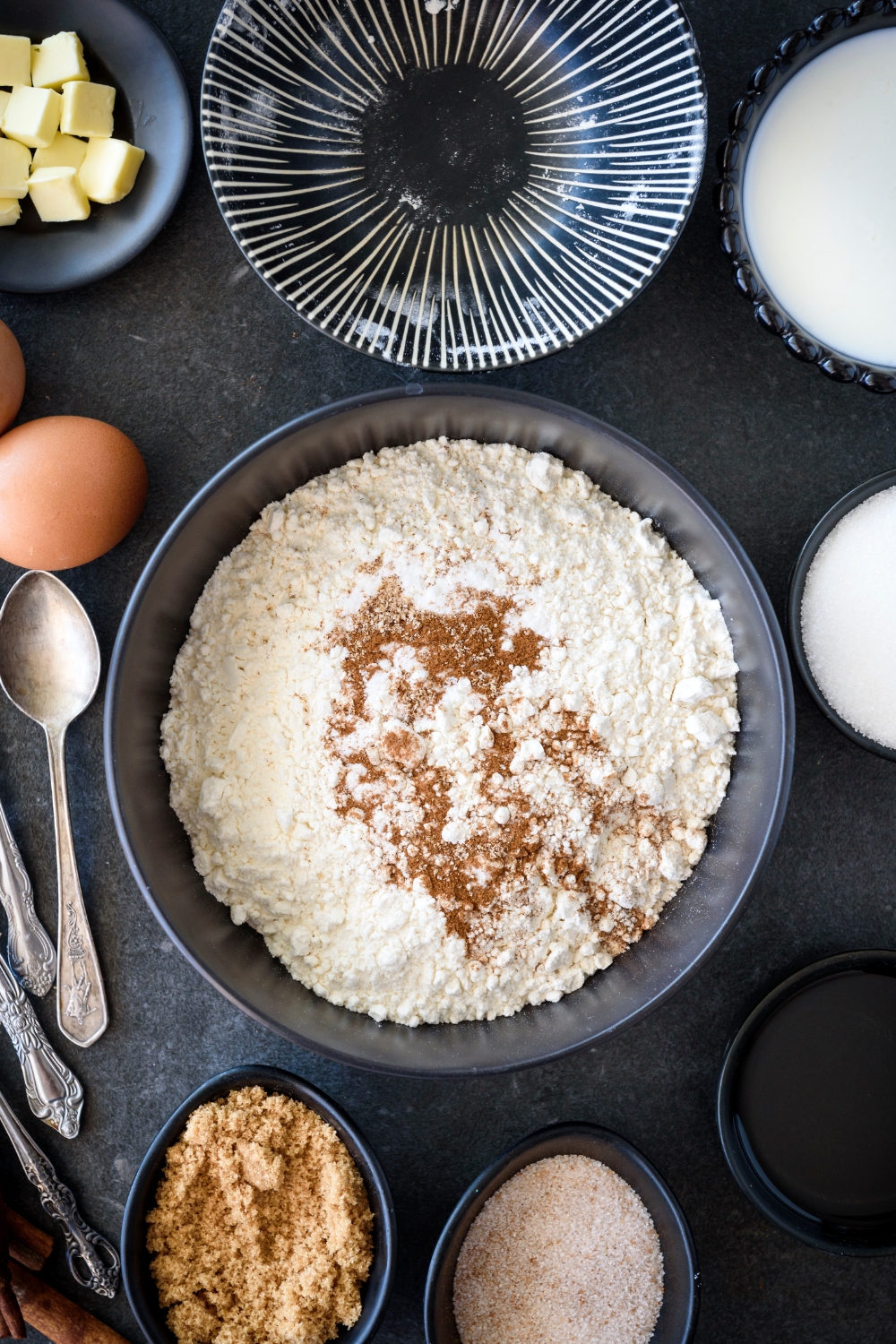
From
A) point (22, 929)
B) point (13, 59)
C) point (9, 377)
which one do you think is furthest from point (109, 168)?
point (22, 929)

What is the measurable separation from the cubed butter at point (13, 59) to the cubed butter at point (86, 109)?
0.06 meters

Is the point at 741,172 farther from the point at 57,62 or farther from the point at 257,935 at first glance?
the point at 257,935

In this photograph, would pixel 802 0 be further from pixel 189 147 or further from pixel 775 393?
pixel 189 147

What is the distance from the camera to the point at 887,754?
1.31 m

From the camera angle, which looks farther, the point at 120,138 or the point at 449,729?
the point at 120,138

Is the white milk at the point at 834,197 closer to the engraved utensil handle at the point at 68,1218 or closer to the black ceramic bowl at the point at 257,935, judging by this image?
the black ceramic bowl at the point at 257,935

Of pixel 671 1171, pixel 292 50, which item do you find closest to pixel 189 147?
pixel 292 50

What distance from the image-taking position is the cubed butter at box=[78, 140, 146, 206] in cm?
131

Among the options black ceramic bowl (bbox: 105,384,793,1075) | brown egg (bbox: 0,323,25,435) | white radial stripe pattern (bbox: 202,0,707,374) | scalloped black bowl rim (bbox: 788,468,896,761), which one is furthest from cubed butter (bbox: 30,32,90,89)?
scalloped black bowl rim (bbox: 788,468,896,761)

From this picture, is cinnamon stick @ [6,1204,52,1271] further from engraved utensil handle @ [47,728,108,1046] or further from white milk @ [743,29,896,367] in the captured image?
white milk @ [743,29,896,367]

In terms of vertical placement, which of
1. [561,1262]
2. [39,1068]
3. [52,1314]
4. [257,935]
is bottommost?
[561,1262]

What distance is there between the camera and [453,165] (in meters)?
1.36

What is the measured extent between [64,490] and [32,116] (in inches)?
21.2

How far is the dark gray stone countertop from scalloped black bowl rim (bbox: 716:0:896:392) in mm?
119
